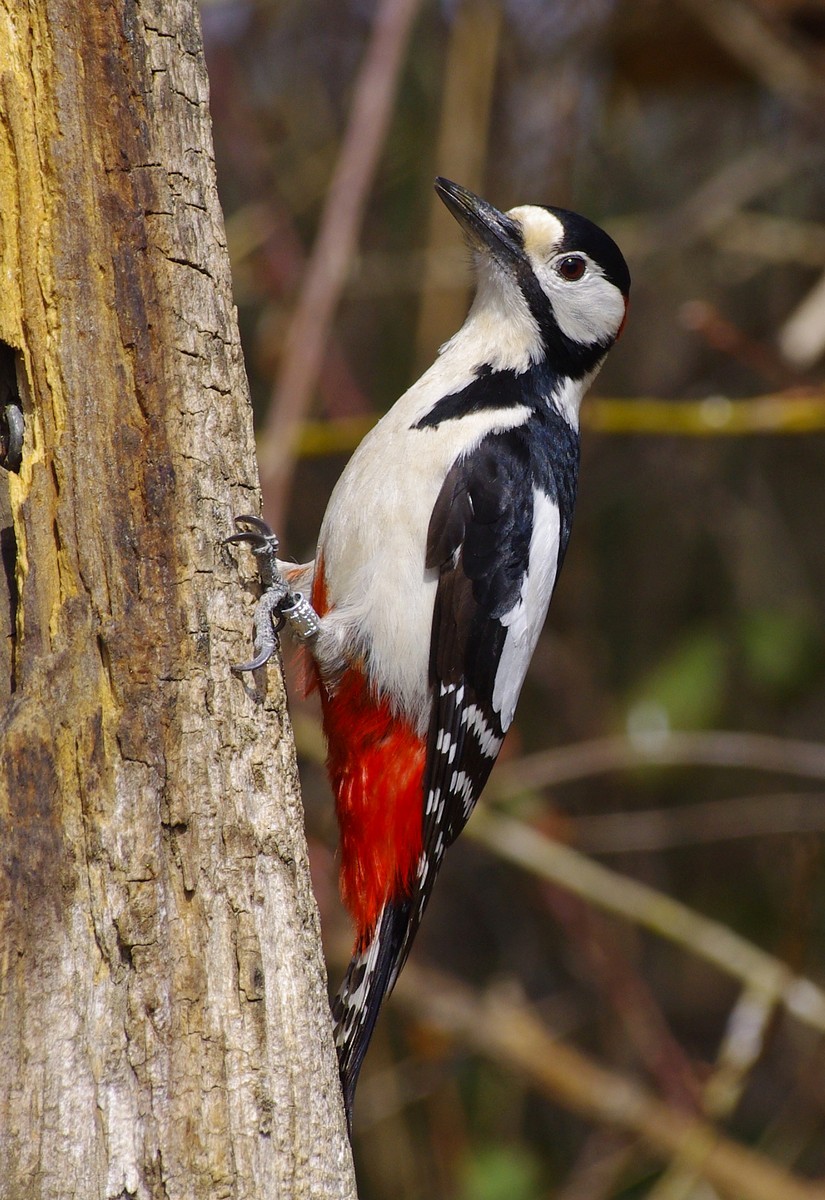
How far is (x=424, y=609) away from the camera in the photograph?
270 centimetres

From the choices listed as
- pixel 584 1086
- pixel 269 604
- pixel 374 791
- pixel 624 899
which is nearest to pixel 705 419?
pixel 624 899

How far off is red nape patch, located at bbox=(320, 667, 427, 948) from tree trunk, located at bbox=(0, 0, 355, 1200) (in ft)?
2.19

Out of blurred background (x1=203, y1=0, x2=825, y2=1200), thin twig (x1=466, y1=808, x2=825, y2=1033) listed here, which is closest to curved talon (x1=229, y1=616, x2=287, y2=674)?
blurred background (x1=203, y1=0, x2=825, y2=1200)

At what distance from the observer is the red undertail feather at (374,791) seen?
2.73m

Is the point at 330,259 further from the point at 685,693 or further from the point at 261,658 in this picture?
the point at 685,693

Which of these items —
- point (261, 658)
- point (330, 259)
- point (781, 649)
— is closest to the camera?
point (261, 658)

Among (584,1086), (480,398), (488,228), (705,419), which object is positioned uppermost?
(488,228)

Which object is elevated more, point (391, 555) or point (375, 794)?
point (391, 555)

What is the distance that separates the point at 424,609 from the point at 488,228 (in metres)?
0.96

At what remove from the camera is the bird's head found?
301 centimetres

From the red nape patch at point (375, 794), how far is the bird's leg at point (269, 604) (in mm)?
204

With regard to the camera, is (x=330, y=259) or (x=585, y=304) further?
(x=330, y=259)

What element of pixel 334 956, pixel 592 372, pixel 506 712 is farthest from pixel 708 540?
pixel 506 712

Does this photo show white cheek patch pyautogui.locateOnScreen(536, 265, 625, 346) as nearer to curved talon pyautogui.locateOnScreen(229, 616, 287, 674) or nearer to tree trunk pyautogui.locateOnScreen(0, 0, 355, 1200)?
tree trunk pyautogui.locateOnScreen(0, 0, 355, 1200)
